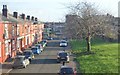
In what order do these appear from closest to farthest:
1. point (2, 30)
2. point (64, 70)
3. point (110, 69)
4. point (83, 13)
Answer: point (64, 70), point (110, 69), point (2, 30), point (83, 13)

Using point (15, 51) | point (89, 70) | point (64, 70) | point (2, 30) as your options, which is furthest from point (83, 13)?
point (64, 70)

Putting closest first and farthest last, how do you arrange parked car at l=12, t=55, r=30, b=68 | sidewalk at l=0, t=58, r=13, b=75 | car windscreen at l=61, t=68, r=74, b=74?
1. car windscreen at l=61, t=68, r=74, b=74
2. sidewalk at l=0, t=58, r=13, b=75
3. parked car at l=12, t=55, r=30, b=68

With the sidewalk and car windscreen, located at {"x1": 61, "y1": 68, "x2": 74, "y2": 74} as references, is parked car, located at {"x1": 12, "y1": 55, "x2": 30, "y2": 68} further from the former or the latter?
car windscreen, located at {"x1": 61, "y1": 68, "x2": 74, "y2": 74}

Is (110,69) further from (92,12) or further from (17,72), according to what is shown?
(92,12)

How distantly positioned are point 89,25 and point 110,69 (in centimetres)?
2028

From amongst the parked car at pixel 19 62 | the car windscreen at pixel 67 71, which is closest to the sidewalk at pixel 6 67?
the parked car at pixel 19 62

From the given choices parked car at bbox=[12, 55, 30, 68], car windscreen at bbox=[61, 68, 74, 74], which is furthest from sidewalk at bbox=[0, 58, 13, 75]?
car windscreen at bbox=[61, 68, 74, 74]

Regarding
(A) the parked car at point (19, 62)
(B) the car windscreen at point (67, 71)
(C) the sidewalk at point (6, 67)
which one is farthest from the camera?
(A) the parked car at point (19, 62)

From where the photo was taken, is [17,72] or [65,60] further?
[65,60]

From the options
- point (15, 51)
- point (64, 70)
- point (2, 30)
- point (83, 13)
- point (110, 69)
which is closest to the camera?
point (64, 70)

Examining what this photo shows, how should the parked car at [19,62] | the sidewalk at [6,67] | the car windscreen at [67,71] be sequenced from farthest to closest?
the parked car at [19,62], the sidewalk at [6,67], the car windscreen at [67,71]

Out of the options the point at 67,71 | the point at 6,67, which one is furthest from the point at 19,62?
the point at 67,71

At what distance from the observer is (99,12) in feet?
177

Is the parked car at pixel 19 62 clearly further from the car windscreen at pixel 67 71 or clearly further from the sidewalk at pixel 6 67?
the car windscreen at pixel 67 71
